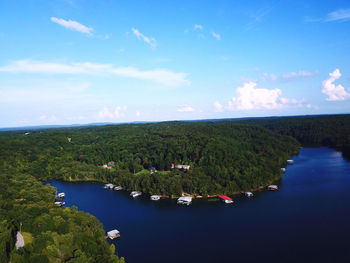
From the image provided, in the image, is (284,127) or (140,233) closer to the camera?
(140,233)

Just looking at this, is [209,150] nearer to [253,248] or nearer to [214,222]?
[214,222]

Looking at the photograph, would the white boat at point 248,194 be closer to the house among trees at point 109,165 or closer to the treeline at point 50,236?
the treeline at point 50,236

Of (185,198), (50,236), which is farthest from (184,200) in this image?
(50,236)

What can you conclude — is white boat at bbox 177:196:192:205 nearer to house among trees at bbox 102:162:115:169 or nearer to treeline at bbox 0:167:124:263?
treeline at bbox 0:167:124:263

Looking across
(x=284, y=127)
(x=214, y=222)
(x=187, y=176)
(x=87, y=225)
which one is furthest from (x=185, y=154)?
(x=284, y=127)

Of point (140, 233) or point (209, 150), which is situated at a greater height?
point (209, 150)

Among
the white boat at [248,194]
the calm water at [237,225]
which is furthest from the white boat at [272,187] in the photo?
the white boat at [248,194]
